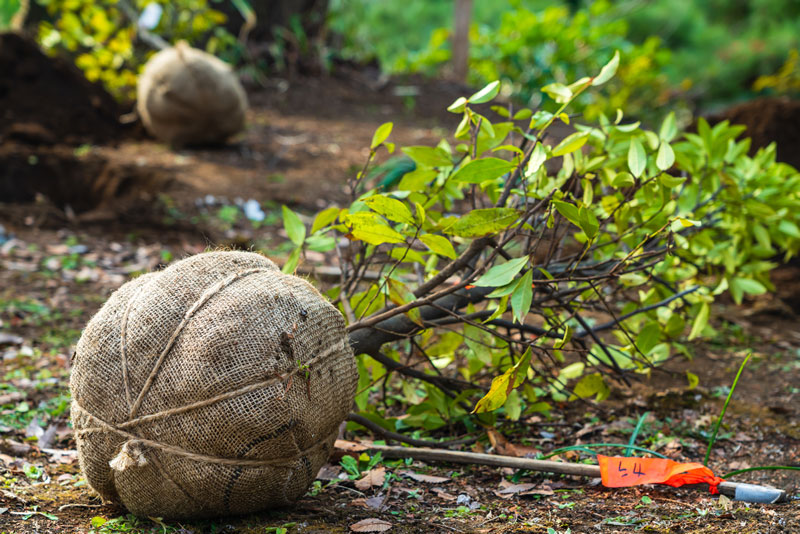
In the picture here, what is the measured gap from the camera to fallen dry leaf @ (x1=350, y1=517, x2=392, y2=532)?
6.39 ft

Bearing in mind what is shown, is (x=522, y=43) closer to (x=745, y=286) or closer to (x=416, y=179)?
(x=745, y=286)

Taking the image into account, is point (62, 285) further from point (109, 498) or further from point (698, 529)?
point (698, 529)

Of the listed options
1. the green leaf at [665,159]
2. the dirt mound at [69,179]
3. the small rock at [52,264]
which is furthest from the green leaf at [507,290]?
the dirt mound at [69,179]

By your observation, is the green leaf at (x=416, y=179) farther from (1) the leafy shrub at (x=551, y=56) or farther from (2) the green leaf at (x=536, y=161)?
(1) the leafy shrub at (x=551, y=56)

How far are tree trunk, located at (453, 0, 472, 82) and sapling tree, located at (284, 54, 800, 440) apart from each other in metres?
7.02

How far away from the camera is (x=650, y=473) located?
2.19 m

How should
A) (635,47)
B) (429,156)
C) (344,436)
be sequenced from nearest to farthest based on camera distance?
1. (429,156)
2. (344,436)
3. (635,47)

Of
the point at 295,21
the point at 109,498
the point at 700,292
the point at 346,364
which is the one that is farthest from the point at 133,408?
the point at 295,21

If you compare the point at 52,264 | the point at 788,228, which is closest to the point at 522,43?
the point at 788,228

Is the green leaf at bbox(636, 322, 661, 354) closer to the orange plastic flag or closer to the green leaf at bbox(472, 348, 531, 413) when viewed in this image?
the orange plastic flag

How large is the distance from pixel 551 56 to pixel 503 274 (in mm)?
7878

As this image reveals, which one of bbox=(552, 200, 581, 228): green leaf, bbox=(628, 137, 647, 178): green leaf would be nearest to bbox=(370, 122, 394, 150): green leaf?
bbox=(552, 200, 581, 228): green leaf

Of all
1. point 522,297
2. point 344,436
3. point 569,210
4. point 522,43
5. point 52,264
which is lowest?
point 344,436

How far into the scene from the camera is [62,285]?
409cm
